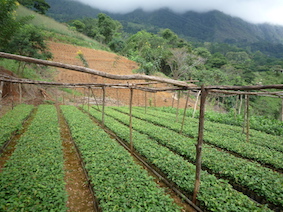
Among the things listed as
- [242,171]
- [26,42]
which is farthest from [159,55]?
[242,171]

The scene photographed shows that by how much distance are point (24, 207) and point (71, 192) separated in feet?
4.64

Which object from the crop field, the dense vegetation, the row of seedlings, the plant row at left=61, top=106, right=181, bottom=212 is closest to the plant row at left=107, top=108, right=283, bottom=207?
the crop field

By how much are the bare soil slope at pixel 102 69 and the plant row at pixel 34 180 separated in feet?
67.8

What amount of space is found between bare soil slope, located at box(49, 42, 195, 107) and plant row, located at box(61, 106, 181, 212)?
20.1 m

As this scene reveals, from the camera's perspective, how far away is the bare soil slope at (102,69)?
30.5 m

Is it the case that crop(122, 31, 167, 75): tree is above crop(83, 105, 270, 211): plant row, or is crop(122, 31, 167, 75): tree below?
above

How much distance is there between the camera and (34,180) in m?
4.65

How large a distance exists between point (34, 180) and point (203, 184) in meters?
4.60

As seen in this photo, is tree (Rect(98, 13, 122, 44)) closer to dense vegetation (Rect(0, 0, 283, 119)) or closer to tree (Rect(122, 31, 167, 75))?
dense vegetation (Rect(0, 0, 283, 119))

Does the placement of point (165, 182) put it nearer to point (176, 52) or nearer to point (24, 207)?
point (24, 207)

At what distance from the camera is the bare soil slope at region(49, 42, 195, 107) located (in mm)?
30453

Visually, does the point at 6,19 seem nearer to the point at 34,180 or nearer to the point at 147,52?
the point at 34,180

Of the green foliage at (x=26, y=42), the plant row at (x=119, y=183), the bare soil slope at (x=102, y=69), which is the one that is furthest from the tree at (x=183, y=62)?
the plant row at (x=119, y=183)

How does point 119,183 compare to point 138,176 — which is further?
point 138,176
